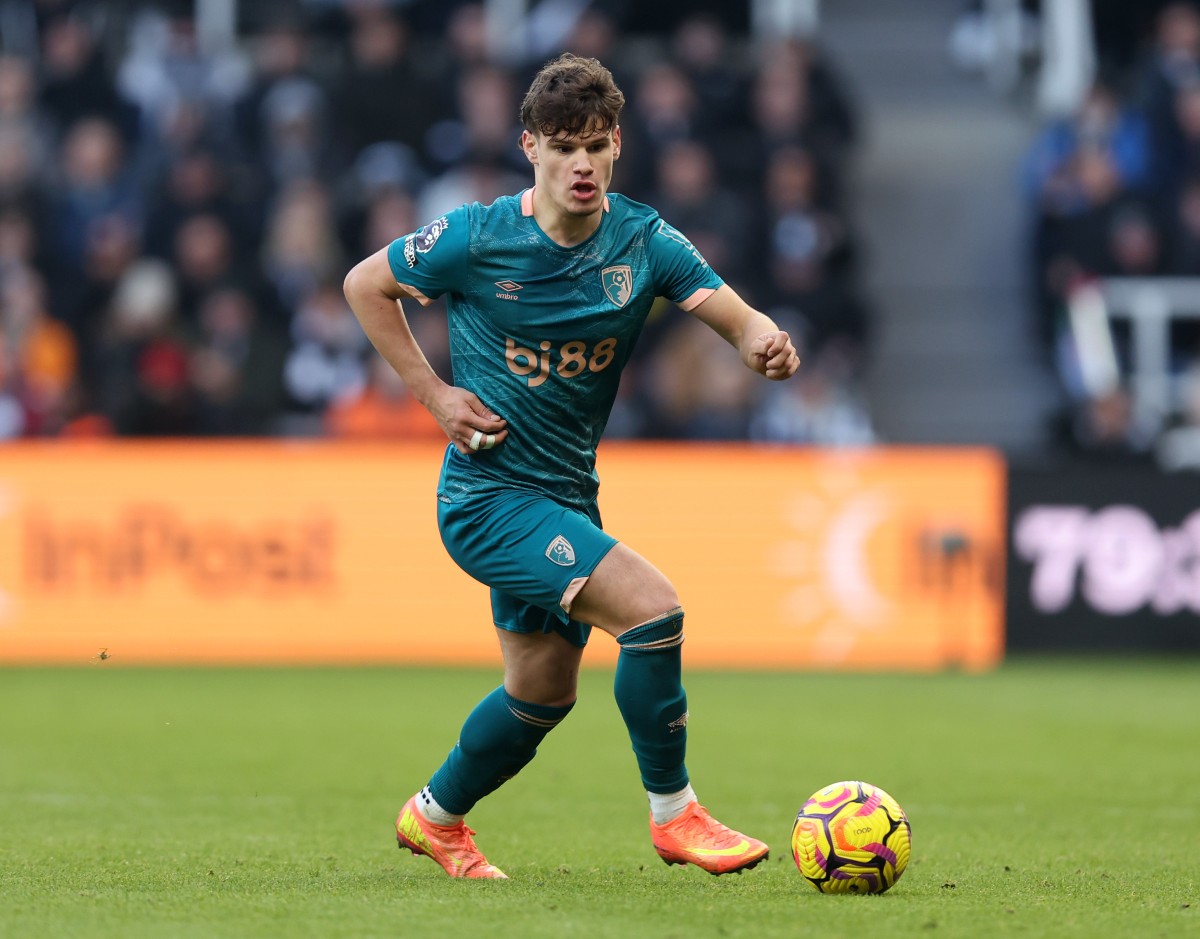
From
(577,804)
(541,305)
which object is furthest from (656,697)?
(577,804)

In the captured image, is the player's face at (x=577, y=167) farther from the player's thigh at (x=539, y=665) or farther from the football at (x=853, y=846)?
Result: the football at (x=853, y=846)

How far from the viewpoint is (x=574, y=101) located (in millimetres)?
5512

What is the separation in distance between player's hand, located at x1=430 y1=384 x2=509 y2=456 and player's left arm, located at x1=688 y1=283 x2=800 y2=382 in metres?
0.65

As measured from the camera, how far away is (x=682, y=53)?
1766 cm

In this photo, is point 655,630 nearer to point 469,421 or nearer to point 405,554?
point 469,421

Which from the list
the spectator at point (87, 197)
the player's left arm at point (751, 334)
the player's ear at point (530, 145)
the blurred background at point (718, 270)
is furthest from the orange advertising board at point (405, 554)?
the player's ear at point (530, 145)

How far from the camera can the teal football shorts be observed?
555 centimetres

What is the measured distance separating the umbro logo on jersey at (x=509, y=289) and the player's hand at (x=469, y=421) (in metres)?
0.29

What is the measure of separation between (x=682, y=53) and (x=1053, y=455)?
4797 millimetres

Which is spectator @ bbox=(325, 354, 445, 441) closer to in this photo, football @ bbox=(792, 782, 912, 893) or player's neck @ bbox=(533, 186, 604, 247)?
player's neck @ bbox=(533, 186, 604, 247)

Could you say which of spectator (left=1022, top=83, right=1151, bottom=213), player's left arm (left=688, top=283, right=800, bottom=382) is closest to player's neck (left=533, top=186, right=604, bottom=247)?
Result: player's left arm (left=688, top=283, right=800, bottom=382)

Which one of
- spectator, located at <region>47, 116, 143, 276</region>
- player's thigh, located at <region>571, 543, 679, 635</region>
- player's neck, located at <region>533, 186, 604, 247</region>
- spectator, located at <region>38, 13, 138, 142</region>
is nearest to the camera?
player's thigh, located at <region>571, 543, 679, 635</region>

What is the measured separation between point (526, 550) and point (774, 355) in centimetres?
86

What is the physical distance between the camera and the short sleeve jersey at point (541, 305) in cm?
575
